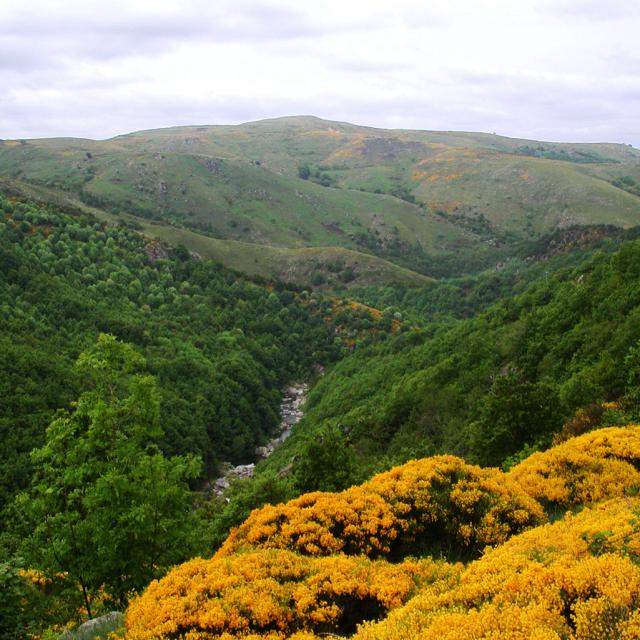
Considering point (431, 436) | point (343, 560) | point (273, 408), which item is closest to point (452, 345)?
point (431, 436)

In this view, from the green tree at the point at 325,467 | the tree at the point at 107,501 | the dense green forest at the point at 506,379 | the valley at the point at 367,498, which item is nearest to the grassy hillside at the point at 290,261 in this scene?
the dense green forest at the point at 506,379

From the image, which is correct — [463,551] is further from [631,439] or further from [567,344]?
[567,344]

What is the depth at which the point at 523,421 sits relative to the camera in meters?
24.1

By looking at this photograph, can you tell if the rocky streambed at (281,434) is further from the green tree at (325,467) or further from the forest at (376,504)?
the green tree at (325,467)

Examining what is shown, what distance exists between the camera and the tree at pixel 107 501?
53.4ft

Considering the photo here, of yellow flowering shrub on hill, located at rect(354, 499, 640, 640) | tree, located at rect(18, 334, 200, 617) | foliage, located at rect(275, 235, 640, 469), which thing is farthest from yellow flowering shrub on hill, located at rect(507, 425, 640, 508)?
tree, located at rect(18, 334, 200, 617)

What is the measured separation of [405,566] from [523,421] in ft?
44.4

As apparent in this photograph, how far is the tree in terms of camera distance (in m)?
16.3

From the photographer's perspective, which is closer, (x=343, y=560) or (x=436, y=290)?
(x=343, y=560)

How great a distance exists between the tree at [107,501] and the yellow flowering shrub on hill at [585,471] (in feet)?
36.9

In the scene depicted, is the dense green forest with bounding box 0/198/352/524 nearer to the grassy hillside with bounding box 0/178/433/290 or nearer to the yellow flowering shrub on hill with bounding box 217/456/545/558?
the grassy hillside with bounding box 0/178/433/290

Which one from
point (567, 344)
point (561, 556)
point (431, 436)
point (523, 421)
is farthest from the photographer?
point (431, 436)

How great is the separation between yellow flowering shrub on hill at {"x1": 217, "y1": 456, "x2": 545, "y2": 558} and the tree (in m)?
2.95

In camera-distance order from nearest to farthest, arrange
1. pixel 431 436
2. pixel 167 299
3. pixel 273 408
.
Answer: pixel 431 436
pixel 273 408
pixel 167 299
